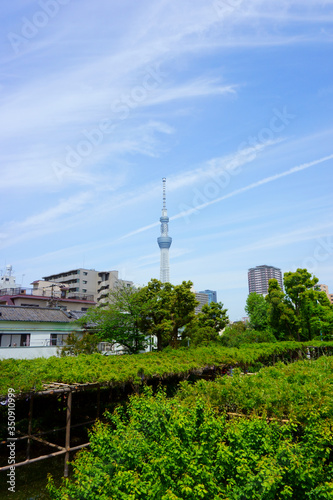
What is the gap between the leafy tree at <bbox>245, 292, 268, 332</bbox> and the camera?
52094mm

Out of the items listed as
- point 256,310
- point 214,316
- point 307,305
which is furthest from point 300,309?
point 256,310

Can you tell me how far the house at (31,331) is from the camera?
26373 mm

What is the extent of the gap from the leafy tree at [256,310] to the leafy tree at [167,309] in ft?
82.5

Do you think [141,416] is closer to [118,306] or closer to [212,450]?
[212,450]

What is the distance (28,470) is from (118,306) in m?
15.1

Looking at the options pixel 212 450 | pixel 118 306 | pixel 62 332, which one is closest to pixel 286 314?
pixel 118 306

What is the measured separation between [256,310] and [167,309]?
30.0 m

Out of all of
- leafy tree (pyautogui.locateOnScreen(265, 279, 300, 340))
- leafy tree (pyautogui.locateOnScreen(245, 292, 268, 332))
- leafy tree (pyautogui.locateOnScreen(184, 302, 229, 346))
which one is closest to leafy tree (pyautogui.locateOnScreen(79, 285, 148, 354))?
leafy tree (pyautogui.locateOnScreen(184, 302, 229, 346))

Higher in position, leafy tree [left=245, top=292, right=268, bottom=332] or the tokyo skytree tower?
the tokyo skytree tower

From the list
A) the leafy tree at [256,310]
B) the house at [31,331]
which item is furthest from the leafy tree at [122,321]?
the leafy tree at [256,310]

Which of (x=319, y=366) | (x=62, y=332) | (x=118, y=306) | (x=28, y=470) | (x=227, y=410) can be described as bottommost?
(x=28, y=470)

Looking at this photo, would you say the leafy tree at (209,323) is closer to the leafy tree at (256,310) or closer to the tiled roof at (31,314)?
the tiled roof at (31,314)

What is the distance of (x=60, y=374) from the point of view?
45.1ft

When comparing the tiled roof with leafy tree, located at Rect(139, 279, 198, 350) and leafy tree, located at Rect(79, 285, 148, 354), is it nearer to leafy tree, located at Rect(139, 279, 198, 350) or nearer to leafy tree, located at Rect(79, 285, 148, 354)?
leafy tree, located at Rect(79, 285, 148, 354)
